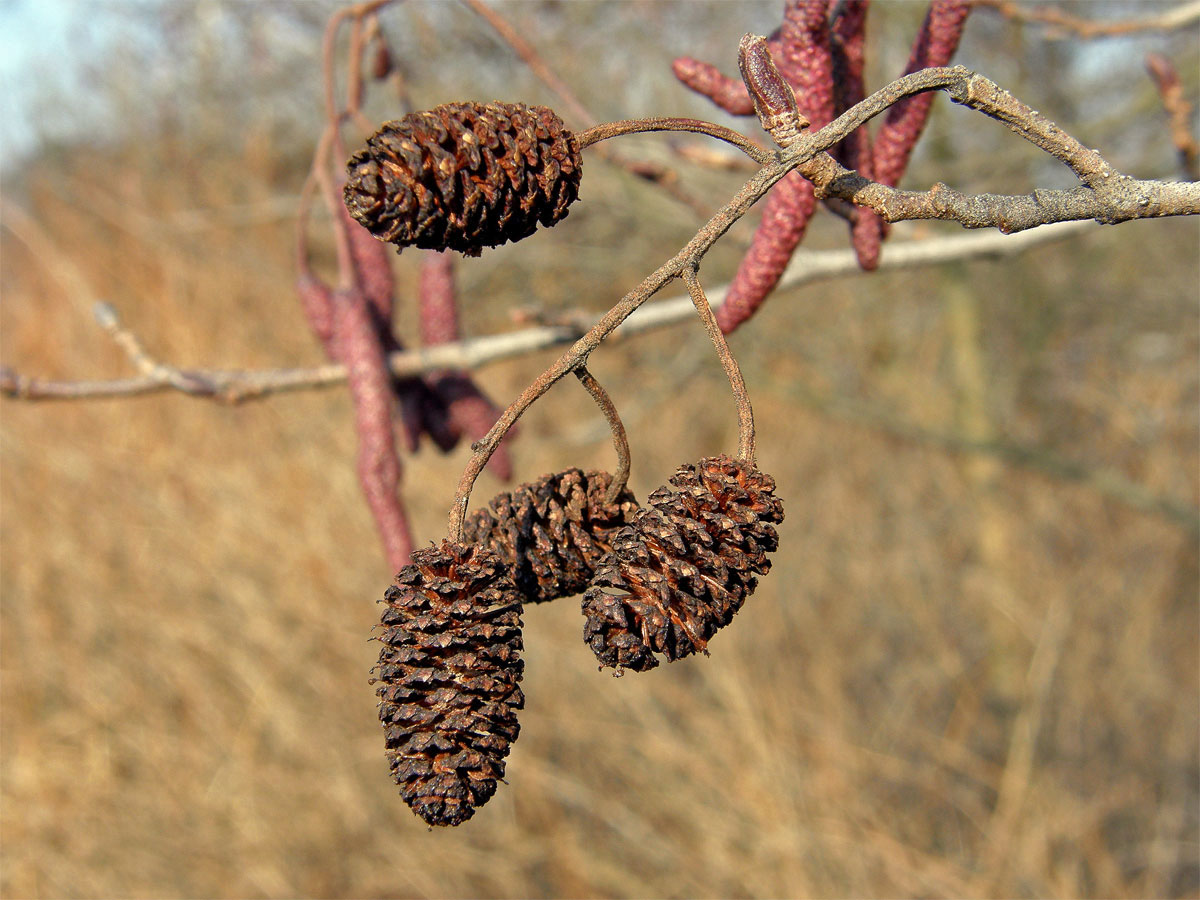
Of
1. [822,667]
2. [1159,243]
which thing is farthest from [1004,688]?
[1159,243]

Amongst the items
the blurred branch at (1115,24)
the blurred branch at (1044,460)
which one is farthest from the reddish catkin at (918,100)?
the blurred branch at (1044,460)

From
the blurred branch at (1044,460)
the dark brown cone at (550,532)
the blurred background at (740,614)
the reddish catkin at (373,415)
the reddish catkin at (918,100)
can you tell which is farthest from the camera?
the blurred background at (740,614)

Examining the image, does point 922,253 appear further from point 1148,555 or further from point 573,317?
point 1148,555

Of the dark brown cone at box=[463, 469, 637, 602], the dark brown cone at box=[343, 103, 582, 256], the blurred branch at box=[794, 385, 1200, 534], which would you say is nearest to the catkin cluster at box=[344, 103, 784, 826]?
the dark brown cone at box=[343, 103, 582, 256]

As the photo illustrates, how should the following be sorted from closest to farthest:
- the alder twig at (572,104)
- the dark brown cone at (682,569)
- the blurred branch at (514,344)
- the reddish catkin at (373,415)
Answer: the dark brown cone at (682,569), the reddish catkin at (373,415), the alder twig at (572,104), the blurred branch at (514,344)

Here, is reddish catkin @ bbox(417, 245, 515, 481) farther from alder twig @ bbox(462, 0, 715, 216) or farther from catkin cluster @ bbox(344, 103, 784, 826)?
catkin cluster @ bbox(344, 103, 784, 826)

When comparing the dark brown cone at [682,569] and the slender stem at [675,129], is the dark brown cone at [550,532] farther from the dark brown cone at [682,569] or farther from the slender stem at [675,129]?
the slender stem at [675,129]
